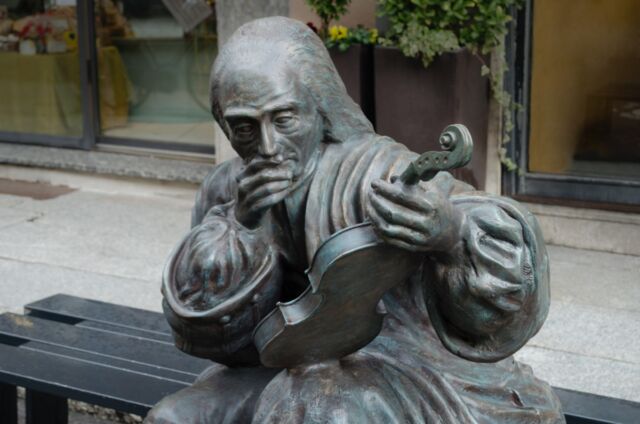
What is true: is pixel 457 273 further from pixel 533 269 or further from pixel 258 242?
pixel 258 242

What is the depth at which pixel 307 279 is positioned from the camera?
2605 mm

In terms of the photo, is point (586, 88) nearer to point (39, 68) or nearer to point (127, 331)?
point (127, 331)

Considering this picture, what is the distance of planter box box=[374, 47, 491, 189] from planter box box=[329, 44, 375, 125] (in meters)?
0.12

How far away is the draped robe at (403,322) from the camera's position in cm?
236

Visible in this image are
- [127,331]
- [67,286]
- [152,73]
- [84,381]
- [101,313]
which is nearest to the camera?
[84,381]

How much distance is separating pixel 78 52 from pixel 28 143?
2.54ft

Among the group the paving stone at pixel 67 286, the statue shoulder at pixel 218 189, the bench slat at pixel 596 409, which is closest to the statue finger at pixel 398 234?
the statue shoulder at pixel 218 189

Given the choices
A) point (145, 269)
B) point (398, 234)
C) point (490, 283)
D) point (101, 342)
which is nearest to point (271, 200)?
point (398, 234)

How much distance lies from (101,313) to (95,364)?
0.62 m

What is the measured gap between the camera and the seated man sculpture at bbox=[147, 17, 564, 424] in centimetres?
237

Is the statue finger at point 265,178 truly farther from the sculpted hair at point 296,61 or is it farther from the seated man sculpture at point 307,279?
the sculpted hair at point 296,61

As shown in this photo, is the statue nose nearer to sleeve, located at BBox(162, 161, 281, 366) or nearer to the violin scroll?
sleeve, located at BBox(162, 161, 281, 366)

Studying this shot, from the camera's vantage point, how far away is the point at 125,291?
5633 millimetres

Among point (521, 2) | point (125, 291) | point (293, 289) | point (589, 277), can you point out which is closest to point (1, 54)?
point (125, 291)
